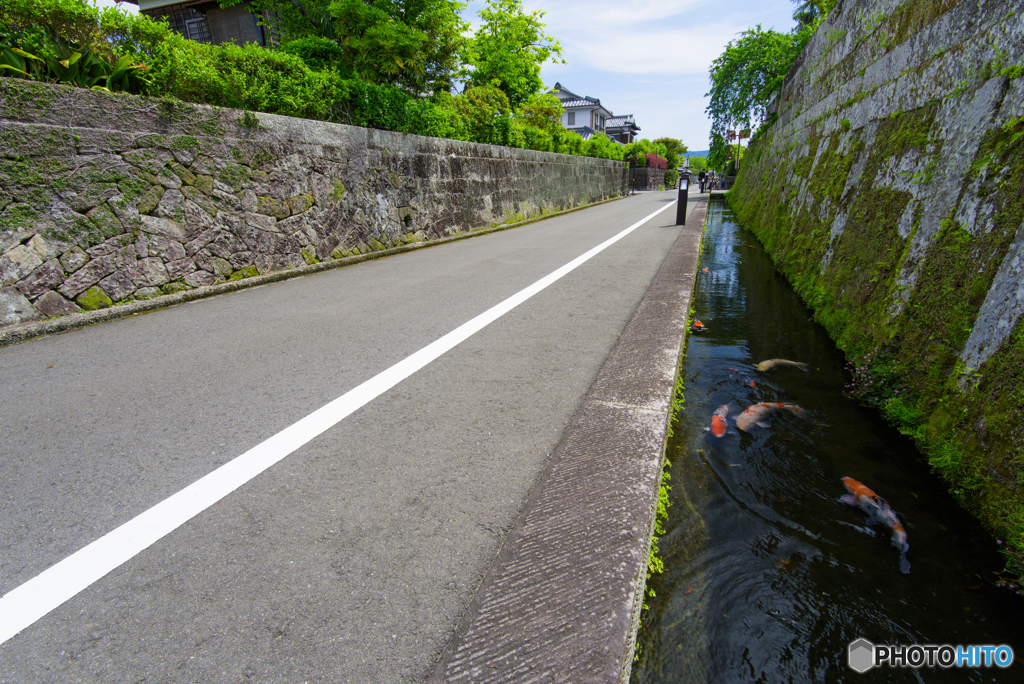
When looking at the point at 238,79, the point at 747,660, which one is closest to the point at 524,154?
the point at 238,79

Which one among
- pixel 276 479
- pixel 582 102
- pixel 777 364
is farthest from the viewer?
pixel 582 102

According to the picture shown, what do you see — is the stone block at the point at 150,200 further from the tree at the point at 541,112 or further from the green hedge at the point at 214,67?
the tree at the point at 541,112

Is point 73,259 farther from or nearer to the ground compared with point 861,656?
farther from the ground

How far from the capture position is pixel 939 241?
2.83 metres

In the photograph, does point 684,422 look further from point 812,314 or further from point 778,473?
point 812,314

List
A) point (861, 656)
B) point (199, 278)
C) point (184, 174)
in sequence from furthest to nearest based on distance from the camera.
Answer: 1. point (199, 278)
2. point (184, 174)
3. point (861, 656)

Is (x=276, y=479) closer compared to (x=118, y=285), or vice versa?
(x=276, y=479)

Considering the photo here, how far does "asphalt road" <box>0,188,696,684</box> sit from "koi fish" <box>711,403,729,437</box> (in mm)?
793

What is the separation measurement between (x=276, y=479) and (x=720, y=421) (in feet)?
8.22

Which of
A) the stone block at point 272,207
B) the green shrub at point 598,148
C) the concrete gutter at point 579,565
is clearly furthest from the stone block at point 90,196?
the green shrub at point 598,148

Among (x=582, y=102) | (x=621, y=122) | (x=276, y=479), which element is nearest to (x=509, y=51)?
(x=276, y=479)

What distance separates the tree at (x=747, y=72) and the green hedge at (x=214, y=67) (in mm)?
14898

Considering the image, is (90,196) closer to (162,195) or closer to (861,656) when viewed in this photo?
(162,195)

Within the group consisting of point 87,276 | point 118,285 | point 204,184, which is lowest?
point 118,285
